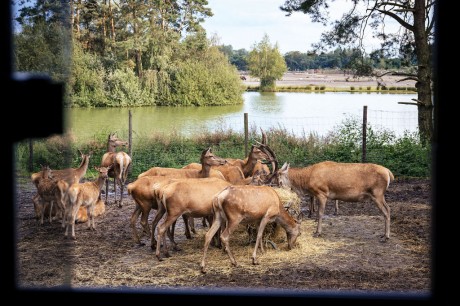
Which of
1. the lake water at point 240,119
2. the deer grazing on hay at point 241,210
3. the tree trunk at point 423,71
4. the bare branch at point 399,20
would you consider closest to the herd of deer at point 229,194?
the deer grazing on hay at point 241,210

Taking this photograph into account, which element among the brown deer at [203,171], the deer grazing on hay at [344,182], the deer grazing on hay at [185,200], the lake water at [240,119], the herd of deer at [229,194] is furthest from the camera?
the lake water at [240,119]

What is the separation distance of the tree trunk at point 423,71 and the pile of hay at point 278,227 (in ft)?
28.8

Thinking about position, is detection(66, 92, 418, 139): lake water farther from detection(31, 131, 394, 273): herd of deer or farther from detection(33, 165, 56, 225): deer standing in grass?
detection(33, 165, 56, 225): deer standing in grass

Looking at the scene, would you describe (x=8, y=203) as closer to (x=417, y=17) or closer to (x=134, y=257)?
(x=134, y=257)

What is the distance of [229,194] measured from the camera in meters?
7.25

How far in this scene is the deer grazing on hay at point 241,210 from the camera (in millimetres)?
7258

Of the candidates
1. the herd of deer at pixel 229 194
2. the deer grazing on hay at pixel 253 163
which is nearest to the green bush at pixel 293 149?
the deer grazing on hay at pixel 253 163

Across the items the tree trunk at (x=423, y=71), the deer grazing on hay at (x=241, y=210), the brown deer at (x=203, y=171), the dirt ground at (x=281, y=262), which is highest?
the tree trunk at (x=423, y=71)

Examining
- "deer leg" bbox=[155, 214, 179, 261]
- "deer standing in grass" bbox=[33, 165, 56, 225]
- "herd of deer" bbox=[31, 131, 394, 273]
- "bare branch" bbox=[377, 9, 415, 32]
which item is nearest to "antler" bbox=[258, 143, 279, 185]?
"herd of deer" bbox=[31, 131, 394, 273]

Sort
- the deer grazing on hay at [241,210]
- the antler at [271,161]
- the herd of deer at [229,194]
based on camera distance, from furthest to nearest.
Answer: the antler at [271,161] < the herd of deer at [229,194] < the deer grazing on hay at [241,210]

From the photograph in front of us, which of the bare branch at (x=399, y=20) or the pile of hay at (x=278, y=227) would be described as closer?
the pile of hay at (x=278, y=227)

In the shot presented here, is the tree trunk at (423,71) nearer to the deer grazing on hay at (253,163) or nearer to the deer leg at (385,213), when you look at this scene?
the deer grazing on hay at (253,163)

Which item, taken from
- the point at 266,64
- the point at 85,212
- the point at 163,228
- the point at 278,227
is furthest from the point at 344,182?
the point at 266,64

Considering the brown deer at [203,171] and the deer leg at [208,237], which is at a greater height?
the brown deer at [203,171]
